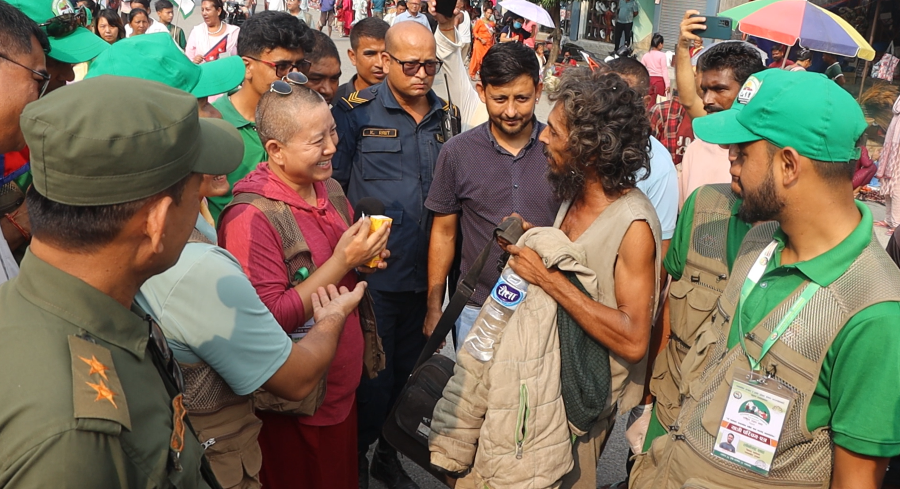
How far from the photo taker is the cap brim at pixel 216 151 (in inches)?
59.9

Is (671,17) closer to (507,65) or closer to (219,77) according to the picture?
(507,65)

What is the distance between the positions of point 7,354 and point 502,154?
2.67 m

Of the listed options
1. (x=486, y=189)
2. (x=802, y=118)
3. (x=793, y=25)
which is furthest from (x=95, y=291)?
(x=793, y=25)

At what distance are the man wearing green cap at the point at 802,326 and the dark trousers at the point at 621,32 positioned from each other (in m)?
21.7

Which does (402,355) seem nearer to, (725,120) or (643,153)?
(643,153)

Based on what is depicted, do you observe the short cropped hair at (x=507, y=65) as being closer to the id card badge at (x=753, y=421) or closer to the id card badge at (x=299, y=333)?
the id card badge at (x=299, y=333)

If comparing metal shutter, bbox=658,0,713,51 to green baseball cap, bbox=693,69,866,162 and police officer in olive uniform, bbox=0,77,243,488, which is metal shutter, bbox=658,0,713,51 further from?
police officer in olive uniform, bbox=0,77,243,488

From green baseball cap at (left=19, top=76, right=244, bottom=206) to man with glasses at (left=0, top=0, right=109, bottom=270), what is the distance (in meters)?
1.35

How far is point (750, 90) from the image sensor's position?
227cm

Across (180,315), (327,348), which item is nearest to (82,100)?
(180,315)

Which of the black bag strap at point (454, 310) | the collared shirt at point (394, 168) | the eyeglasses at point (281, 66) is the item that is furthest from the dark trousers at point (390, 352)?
the eyeglasses at point (281, 66)

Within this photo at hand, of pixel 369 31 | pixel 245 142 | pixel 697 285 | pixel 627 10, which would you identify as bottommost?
pixel 627 10

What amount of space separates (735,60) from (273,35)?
2.67 m

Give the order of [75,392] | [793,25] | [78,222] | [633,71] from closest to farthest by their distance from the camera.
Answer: [75,392] → [78,222] → [633,71] → [793,25]
